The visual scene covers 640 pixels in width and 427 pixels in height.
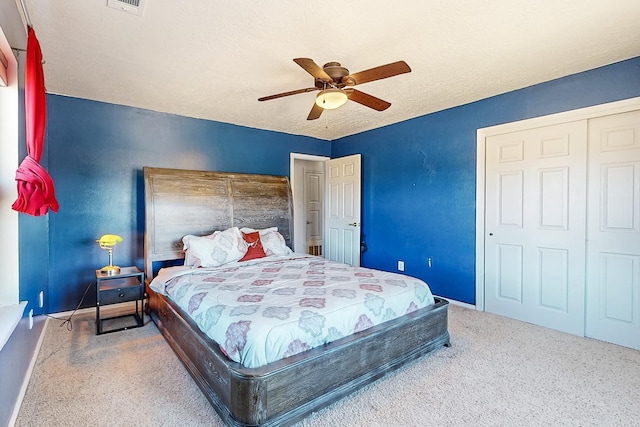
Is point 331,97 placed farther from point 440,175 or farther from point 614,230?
point 614,230

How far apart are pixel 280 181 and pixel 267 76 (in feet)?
6.35

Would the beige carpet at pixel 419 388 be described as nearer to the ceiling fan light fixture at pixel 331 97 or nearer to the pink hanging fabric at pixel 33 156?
the pink hanging fabric at pixel 33 156

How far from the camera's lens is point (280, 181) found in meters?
4.75

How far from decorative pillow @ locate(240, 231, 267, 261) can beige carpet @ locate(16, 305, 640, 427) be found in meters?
1.18

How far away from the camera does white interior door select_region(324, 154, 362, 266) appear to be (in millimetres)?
5086

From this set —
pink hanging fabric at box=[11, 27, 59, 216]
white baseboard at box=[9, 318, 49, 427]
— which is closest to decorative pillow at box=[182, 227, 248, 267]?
white baseboard at box=[9, 318, 49, 427]

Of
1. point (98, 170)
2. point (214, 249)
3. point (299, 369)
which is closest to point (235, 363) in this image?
point (299, 369)

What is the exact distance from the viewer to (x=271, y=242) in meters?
3.98

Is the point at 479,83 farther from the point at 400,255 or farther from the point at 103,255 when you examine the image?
the point at 103,255

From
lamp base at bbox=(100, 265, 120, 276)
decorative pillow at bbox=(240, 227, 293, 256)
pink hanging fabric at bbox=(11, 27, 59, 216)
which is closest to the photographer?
pink hanging fabric at bbox=(11, 27, 59, 216)

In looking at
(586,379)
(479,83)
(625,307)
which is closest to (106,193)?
(479,83)

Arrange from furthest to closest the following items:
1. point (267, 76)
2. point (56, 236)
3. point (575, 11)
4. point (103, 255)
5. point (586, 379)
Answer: point (103, 255) < point (56, 236) < point (267, 76) < point (586, 379) < point (575, 11)

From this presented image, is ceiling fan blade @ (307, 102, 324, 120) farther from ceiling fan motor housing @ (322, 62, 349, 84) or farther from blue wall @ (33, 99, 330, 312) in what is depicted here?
blue wall @ (33, 99, 330, 312)

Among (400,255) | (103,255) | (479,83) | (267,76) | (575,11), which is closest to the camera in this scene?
(575,11)
